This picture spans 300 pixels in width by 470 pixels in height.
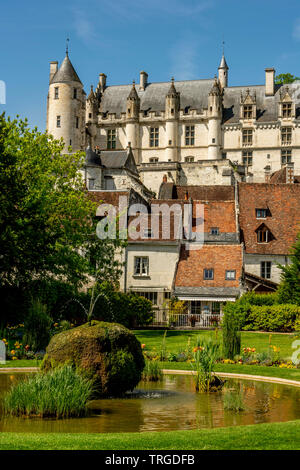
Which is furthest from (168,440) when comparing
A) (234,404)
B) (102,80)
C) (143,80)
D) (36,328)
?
(102,80)

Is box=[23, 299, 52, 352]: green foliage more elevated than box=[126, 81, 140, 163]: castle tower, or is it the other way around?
box=[126, 81, 140, 163]: castle tower

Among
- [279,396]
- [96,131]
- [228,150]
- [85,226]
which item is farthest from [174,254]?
[96,131]

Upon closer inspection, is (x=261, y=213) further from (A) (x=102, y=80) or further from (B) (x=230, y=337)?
(A) (x=102, y=80)

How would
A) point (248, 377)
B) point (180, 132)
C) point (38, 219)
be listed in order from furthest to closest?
point (180, 132) → point (38, 219) → point (248, 377)

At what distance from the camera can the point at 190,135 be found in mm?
84688

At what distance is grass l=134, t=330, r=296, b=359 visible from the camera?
25.3 meters

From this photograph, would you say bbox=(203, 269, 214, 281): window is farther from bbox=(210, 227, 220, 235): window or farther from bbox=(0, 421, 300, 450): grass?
bbox=(0, 421, 300, 450): grass

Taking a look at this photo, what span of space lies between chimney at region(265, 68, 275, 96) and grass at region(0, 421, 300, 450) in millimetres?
80724

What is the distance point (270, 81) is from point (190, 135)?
46.0ft

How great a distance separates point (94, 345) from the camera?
1328cm

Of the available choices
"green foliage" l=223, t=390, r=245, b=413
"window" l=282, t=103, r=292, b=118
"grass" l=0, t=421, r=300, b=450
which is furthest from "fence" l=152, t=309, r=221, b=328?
"window" l=282, t=103, r=292, b=118
